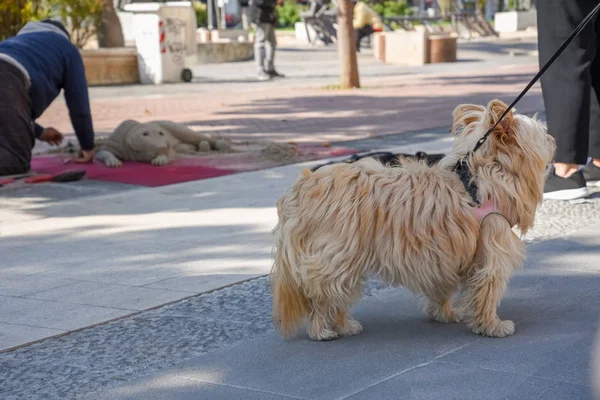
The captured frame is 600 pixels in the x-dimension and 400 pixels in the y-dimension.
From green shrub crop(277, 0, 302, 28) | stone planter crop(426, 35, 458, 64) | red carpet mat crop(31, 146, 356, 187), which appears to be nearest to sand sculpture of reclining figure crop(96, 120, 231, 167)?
red carpet mat crop(31, 146, 356, 187)

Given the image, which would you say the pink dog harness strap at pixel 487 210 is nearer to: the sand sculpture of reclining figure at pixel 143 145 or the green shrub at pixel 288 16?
the sand sculpture of reclining figure at pixel 143 145

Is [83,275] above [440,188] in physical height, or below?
below

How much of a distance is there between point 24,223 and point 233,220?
1.66 meters

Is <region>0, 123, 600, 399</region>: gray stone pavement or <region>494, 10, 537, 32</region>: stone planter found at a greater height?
<region>494, 10, 537, 32</region>: stone planter

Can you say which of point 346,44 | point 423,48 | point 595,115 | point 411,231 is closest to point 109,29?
point 423,48

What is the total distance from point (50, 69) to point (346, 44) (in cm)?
1029

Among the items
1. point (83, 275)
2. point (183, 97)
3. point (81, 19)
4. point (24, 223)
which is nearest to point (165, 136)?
point (24, 223)

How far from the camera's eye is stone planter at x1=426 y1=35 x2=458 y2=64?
28.3 m

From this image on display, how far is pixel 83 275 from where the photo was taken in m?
5.76

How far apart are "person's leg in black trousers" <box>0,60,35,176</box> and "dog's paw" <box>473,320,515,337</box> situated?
5.76 meters

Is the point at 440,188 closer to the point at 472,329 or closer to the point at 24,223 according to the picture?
the point at 472,329

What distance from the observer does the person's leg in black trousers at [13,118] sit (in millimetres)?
8688

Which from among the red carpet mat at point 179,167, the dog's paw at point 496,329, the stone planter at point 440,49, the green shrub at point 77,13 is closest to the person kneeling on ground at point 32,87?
→ the red carpet mat at point 179,167

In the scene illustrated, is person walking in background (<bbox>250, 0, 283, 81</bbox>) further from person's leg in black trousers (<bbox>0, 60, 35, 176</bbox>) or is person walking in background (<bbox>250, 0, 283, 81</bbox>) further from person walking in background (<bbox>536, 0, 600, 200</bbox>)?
person walking in background (<bbox>536, 0, 600, 200</bbox>)
